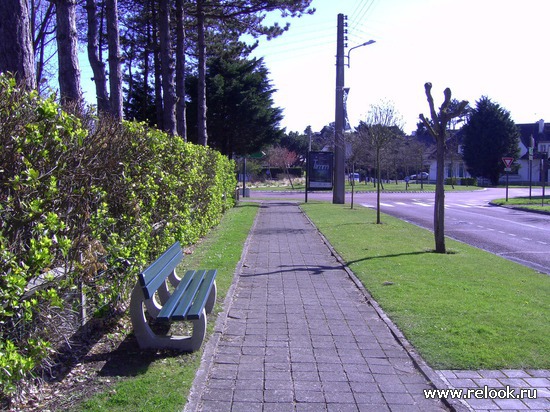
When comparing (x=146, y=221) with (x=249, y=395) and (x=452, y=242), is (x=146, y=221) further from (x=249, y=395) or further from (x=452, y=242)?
(x=452, y=242)

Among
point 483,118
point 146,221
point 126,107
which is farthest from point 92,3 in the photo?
point 483,118

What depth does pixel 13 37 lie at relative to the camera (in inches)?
252

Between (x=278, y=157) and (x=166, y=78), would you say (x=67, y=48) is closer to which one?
(x=166, y=78)

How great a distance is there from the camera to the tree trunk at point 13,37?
636 centimetres

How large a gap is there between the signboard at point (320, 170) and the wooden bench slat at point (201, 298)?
2456 centimetres

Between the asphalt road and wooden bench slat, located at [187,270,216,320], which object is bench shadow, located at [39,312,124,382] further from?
the asphalt road

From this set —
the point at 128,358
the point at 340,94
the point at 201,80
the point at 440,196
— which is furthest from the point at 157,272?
the point at 340,94

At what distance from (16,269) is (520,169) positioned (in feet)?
275

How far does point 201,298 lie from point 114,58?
24.2ft

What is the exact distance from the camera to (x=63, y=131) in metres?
4.39

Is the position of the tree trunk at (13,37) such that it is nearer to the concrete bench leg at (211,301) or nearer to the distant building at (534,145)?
the concrete bench leg at (211,301)

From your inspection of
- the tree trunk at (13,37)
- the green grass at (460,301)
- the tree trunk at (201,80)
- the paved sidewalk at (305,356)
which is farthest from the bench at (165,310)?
the tree trunk at (201,80)

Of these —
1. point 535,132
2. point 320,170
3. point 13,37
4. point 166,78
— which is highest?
point 535,132

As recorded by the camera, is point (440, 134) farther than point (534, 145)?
No
